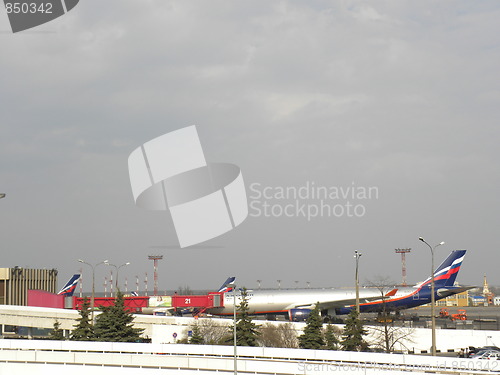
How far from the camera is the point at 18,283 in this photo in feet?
336

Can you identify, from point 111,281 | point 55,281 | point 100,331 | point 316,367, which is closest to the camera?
point 316,367

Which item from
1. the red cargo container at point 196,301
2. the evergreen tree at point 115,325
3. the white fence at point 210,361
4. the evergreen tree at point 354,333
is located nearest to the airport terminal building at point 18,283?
the red cargo container at point 196,301

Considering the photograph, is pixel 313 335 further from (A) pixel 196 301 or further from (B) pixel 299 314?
(A) pixel 196 301

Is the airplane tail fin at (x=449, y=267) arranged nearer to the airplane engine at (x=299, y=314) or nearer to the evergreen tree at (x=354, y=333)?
the airplane engine at (x=299, y=314)

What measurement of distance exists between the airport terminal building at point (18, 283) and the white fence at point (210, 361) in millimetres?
58822

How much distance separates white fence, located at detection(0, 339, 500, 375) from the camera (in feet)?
107

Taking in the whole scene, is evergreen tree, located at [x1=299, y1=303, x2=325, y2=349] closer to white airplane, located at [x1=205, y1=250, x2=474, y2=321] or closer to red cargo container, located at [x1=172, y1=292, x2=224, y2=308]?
white airplane, located at [x1=205, y1=250, x2=474, y2=321]

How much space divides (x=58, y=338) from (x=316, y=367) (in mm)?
32513

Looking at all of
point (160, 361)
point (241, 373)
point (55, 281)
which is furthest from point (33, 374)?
point (55, 281)

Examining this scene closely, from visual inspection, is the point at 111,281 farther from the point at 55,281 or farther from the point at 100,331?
the point at 100,331

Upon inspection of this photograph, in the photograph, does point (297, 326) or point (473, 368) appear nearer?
point (473, 368)

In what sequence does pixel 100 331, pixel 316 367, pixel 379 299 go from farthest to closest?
1. pixel 379 299
2. pixel 100 331
3. pixel 316 367

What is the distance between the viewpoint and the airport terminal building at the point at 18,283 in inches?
3898

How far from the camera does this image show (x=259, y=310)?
82375 millimetres
